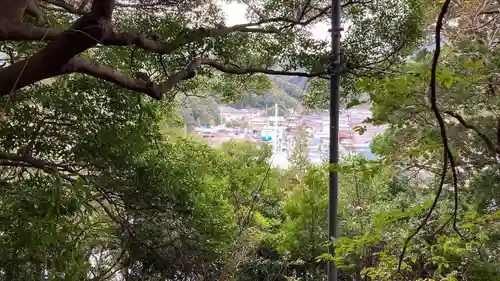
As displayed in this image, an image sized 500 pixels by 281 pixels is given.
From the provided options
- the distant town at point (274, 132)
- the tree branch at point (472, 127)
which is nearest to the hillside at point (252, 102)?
the distant town at point (274, 132)

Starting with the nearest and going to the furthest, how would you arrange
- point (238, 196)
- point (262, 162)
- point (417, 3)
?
point (417, 3)
point (238, 196)
point (262, 162)

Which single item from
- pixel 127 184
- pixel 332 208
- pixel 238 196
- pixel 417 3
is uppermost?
pixel 417 3

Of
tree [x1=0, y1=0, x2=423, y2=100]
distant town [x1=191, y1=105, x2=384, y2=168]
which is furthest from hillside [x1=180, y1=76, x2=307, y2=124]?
tree [x1=0, y1=0, x2=423, y2=100]

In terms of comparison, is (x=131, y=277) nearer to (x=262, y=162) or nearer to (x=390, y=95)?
(x=262, y=162)

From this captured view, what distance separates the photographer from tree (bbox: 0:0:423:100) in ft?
5.71

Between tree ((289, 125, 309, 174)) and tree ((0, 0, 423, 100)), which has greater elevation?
tree ((0, 0, 423, 100))

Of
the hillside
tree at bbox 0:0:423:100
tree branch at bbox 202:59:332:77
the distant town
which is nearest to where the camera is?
tree at bbox 0:0:423:100

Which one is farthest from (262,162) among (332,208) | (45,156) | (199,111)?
(45,156)

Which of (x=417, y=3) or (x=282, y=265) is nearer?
(x=417, y=3)

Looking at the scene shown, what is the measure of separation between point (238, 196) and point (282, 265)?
0.75 metres

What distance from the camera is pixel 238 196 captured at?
3576 mm

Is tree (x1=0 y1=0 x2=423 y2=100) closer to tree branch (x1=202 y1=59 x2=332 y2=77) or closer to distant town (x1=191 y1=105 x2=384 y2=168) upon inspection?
tree branch (x1=202 y1=59 x2=332 y2=77)

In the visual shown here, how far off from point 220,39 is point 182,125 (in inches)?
44.4

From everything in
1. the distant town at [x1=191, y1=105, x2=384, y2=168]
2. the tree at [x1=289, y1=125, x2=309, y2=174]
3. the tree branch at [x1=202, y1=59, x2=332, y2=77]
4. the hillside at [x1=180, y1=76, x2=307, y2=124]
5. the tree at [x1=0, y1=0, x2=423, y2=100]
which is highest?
the tree at [x1=0, y1=0, x2=423, y2=100]
